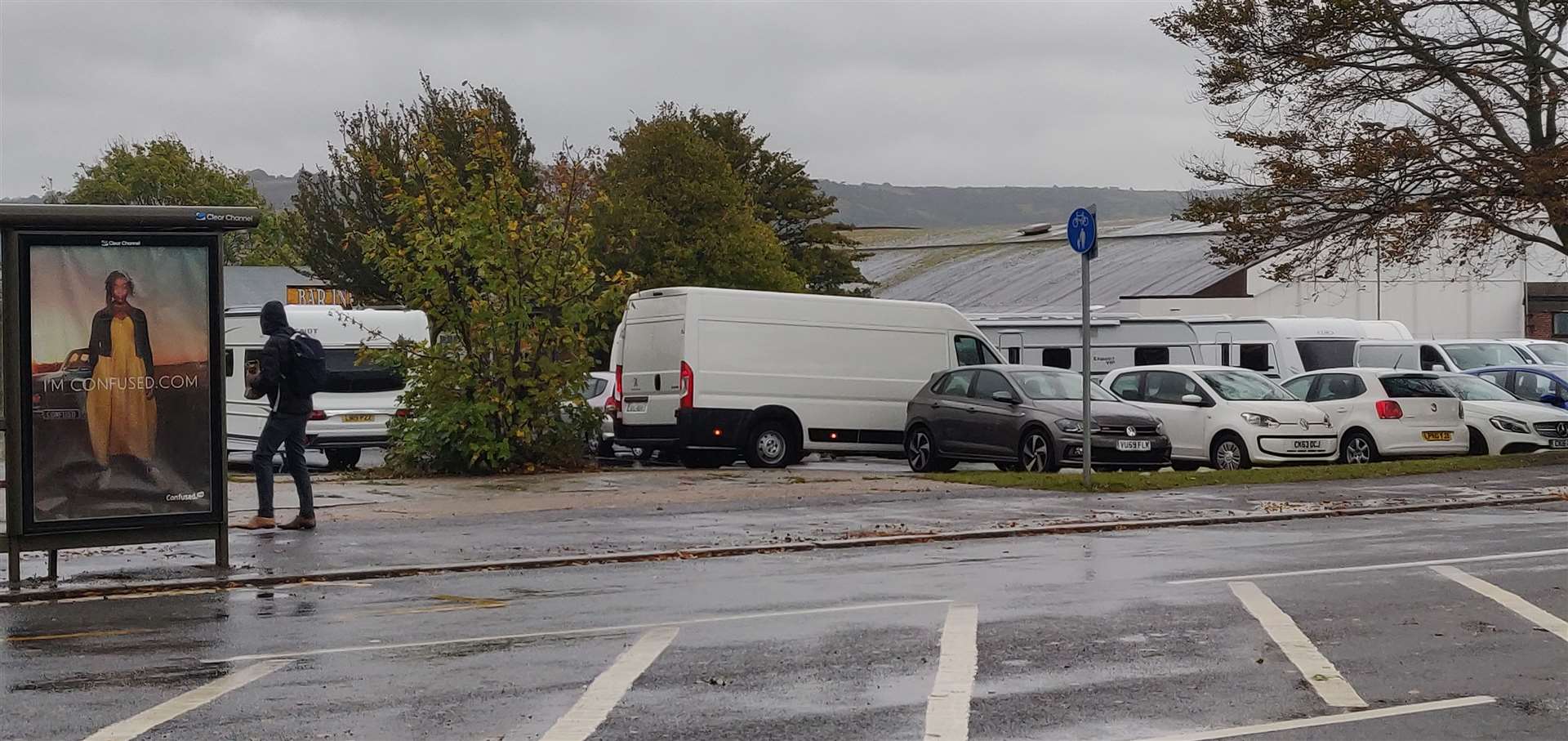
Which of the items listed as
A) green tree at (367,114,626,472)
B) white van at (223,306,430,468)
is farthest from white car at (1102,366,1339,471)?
white van at (223,306,430,468)

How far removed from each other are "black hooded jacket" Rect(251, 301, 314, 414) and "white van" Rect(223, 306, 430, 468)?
10010mm

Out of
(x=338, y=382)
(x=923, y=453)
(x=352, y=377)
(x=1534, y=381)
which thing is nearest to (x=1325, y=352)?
(x=1534, y=381)

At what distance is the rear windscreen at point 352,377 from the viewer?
26.2m

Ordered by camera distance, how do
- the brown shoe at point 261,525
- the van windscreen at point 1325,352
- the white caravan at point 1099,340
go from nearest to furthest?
the brown shoe at point 261,525 < the white caravan at point 1099,340 < the van windscreen at point 1325,352

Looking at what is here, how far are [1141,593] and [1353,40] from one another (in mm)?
16494

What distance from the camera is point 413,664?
8406mm

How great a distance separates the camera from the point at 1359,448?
24.7 m

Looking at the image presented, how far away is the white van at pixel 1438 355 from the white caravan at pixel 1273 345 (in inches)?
28.0

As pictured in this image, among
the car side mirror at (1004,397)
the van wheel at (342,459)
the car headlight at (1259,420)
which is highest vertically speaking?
the car side mirror at (1004,397)

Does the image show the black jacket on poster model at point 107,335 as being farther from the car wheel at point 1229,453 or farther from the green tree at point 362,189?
the green tree at point 362,189

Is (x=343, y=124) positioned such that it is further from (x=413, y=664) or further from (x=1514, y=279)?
(x=413, y=664)

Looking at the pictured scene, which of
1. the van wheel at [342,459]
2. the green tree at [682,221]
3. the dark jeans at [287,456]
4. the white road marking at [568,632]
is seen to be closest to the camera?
the white road marking at [568,632]

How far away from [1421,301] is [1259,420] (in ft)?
130

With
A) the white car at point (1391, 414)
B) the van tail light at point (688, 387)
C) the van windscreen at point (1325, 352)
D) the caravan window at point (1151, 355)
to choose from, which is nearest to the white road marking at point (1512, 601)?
the van tail light at point (688, 387)
